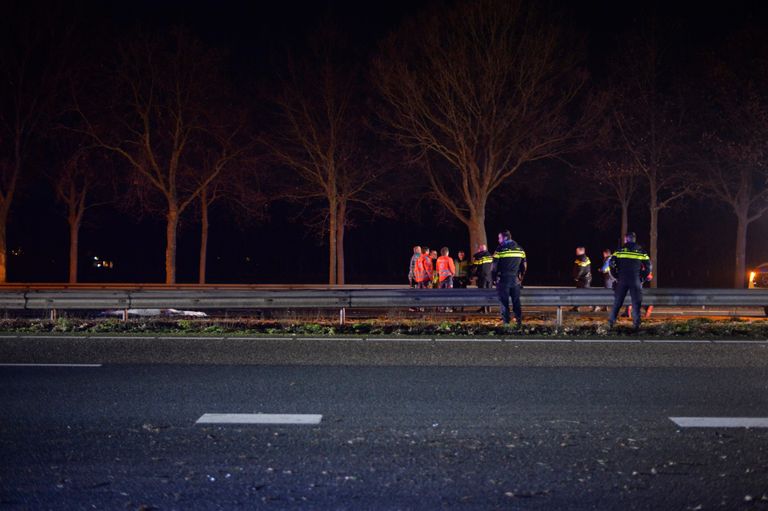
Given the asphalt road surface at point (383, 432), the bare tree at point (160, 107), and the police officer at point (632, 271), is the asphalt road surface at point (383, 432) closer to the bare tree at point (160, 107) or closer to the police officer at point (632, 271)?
the police officer at point (632, 271)

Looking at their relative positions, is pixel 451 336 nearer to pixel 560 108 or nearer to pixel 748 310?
pixel 748 310

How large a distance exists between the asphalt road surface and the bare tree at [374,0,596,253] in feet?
56.9

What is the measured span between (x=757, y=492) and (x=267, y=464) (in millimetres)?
3133

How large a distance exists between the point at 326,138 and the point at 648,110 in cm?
1332

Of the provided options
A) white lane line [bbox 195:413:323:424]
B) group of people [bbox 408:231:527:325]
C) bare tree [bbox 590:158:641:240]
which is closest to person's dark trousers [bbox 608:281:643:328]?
group of people [bbox 408:231:527:325]

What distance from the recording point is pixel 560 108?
26359 mm

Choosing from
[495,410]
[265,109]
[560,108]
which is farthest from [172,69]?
[495,410]

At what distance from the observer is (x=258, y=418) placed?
247 inches

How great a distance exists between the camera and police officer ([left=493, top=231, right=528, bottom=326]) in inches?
544

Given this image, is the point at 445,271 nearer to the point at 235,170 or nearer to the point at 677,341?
the point at 677,341

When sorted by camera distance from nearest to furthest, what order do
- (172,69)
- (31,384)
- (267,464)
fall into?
(267,464) → (31,384) → (172,69)

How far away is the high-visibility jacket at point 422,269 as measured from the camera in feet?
66.7

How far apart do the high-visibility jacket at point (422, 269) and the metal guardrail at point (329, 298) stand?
4.58m

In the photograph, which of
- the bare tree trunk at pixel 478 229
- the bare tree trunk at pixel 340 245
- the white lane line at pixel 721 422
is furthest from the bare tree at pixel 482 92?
the white lane line at pixel 721 422
